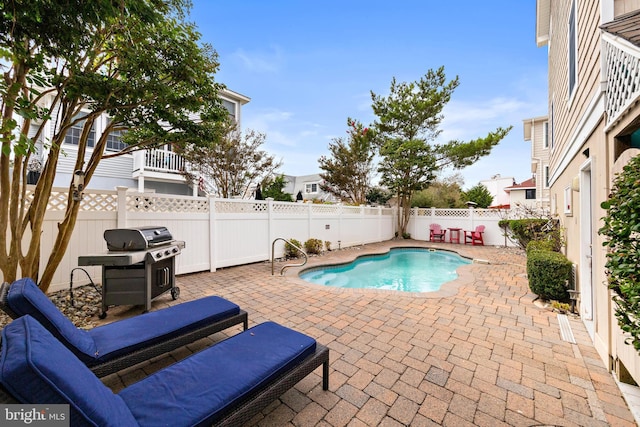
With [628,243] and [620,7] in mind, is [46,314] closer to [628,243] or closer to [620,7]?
[628,243]

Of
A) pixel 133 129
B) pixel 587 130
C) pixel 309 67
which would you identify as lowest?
pixel 587 130

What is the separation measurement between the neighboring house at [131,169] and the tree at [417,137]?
8.07 meters

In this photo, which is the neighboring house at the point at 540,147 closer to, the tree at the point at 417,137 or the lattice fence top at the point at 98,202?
the tree at the point at 417,137

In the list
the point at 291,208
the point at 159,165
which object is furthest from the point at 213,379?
the point at 159,165

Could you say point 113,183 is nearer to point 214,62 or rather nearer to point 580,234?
point 214,62

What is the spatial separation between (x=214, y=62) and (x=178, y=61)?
4.60 feet

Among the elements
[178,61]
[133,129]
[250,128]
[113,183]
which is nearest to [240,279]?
[133,129]

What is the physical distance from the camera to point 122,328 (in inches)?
99.3

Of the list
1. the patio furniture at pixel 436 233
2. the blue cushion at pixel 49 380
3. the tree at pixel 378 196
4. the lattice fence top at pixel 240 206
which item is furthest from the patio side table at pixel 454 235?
the blue cushion at pixel 49 380

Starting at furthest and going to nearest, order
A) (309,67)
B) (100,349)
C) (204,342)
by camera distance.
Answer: (309,67)
(204,342)
(100,349)

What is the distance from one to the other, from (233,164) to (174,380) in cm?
1034

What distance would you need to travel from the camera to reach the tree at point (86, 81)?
3.07 m

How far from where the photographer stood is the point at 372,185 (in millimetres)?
17594

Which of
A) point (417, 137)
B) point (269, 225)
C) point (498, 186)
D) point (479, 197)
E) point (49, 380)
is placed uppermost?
point (417, 137)
